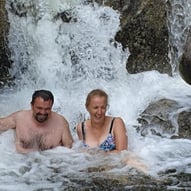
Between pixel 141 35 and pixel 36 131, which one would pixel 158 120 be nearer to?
pixel 36 131

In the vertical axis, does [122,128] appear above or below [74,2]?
below

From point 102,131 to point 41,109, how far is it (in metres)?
0.66

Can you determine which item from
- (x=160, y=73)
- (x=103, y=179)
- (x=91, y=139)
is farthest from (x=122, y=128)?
(x=160, y=73)

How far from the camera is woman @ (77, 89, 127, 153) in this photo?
6.07m

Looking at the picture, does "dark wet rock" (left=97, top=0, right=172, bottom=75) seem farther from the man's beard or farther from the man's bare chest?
the man's beard

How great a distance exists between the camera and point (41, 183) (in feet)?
18.4

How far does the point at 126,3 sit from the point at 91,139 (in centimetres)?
403

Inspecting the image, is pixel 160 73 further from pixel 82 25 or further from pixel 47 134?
pixel 47 134

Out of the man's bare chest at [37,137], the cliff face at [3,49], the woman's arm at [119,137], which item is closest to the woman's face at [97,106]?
the woman's arm at [119,137]

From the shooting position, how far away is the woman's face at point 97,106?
235 inches

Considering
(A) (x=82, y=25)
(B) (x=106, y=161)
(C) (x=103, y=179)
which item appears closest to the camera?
(C) (x=103, y=179)

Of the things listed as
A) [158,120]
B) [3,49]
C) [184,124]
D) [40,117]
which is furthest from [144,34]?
[40,117]

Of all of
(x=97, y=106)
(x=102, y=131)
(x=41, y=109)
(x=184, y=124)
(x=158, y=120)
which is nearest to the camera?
(x=97, y=106)

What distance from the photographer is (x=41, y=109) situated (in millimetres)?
6102
